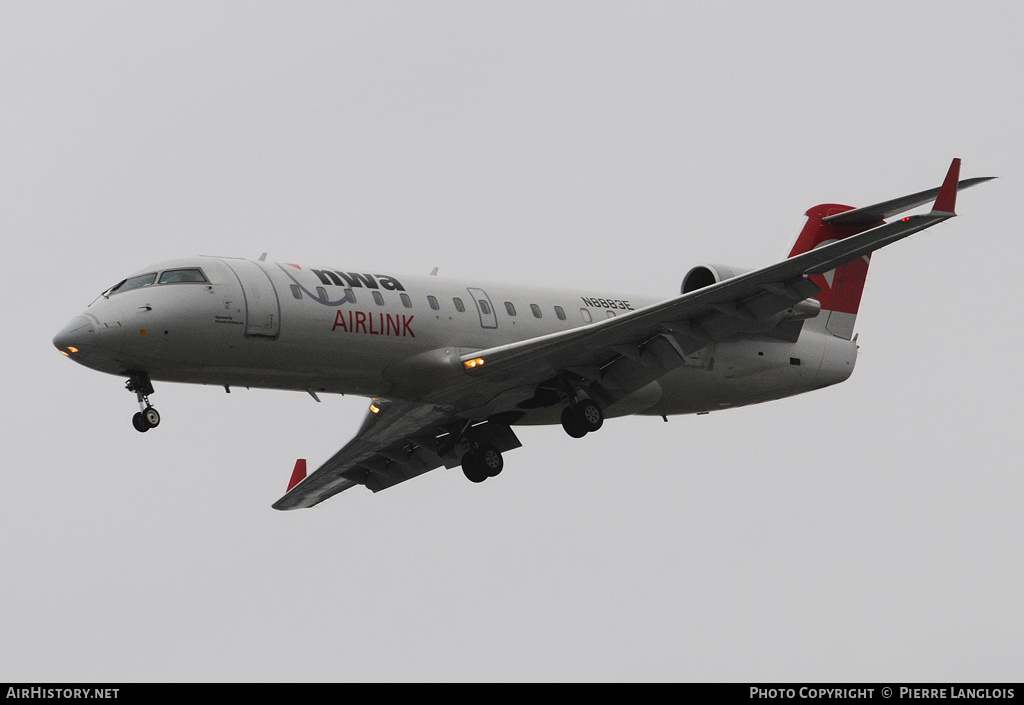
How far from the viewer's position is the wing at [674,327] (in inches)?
933

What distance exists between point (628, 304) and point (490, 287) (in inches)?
136

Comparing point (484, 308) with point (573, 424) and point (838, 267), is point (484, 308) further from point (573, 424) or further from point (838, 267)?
point (838, 267)

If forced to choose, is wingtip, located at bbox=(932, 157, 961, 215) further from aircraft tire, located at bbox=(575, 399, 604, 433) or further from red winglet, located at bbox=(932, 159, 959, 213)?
aircraft tire, located at bbox=(575, 399, 604, 433)

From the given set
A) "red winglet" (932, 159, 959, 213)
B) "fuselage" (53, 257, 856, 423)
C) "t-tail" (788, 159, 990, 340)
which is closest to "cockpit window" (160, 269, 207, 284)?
"fuselage" (53, 257, 856, 423)

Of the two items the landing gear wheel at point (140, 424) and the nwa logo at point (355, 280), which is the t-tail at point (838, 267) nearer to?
the nwa logo at point (355, 280)

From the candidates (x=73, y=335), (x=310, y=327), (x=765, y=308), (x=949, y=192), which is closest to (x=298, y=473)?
(x=310, y=327)

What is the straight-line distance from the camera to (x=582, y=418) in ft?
85.9

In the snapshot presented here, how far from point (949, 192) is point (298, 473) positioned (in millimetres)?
14751

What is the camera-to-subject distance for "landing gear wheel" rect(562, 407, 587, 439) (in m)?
26.2

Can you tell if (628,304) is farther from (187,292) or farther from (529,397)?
(187,292)

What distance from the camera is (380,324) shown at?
24438 millimetres

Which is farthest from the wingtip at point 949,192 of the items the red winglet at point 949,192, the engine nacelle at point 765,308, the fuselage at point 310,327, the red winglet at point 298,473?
the red winglet at point 298,473

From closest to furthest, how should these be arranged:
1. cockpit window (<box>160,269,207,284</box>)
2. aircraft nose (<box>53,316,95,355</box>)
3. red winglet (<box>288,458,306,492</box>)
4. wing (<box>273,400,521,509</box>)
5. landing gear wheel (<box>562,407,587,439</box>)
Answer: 1. aircraft nose (<box>53,316,95,355</box>)
2. cockpit window (<box>160,269,207,284</box>)
3. landing gear wheel (<box>562,407,587,439</box>)
4. wing (<box>273,400,521,509</box>)
5. red winglet (<box>288,458,306,492</box>)

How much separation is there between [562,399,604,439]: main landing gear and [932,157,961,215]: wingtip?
6.80 meters
